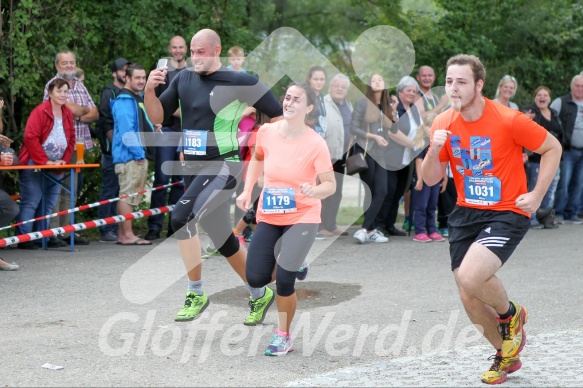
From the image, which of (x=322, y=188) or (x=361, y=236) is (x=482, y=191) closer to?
(x=322, y=188)

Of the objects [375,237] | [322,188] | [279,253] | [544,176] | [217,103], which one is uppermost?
[217,103]

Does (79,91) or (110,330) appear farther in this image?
(79,91)

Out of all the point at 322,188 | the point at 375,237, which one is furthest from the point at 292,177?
the point at 375,237

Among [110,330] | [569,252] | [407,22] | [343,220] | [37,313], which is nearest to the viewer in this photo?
[110,330]

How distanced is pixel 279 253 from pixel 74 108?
5.58m

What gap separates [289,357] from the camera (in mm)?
6438

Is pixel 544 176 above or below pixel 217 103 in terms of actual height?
below

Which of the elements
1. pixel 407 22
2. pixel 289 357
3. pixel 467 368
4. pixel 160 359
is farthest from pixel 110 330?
pixel 407 22

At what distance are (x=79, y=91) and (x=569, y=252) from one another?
606cm

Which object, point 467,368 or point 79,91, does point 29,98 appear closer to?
point 79,91

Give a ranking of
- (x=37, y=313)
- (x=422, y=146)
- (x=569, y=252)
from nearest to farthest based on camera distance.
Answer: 1. (x=37, y=313)
2. (x=569, y=252)
3. (x=422, y=146)

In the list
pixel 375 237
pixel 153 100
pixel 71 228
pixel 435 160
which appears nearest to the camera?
pixel 435 160

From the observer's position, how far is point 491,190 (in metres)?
5.96

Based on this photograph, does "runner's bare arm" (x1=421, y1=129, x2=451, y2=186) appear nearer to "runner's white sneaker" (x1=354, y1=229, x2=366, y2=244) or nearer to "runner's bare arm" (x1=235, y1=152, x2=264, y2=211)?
"runner's bare arm" (x1=235, y1=152, x2=264, y2=211)
